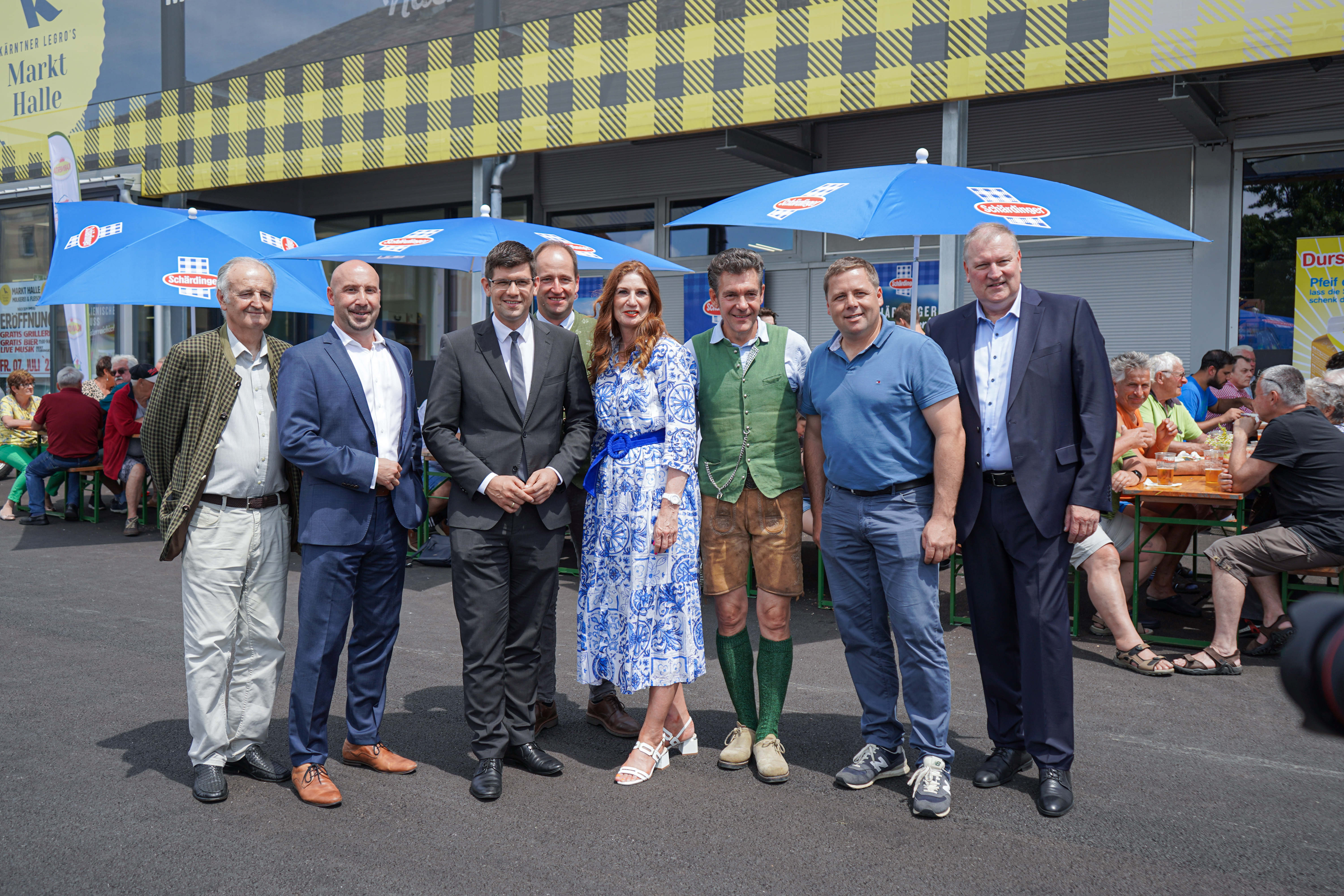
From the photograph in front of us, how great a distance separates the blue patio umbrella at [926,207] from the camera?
5.43m

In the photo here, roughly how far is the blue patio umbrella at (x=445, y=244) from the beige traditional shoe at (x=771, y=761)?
4.06m

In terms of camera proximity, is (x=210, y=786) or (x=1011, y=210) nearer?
(x=210, y=786)

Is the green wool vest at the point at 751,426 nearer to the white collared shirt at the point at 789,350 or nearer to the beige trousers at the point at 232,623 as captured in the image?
the white collared shirt at the point at 789,350

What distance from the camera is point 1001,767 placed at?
404 centimetres

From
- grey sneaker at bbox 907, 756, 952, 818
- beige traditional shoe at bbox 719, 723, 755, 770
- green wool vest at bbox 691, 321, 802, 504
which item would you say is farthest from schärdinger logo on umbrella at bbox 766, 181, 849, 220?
grey sneaker at bbox 907, 756, 952, 818

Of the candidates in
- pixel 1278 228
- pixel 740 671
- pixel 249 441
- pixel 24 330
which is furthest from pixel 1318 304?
pixel 24 330

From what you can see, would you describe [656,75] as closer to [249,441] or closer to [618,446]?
[618,446]

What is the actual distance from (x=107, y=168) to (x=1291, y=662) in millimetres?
17898

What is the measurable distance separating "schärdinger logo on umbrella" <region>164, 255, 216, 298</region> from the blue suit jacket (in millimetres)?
5472

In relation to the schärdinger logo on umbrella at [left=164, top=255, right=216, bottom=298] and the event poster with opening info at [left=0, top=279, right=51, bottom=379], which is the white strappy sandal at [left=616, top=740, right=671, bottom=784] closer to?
the schärdinger logo on umbrella at [left=164, top=255, right=216, bottom=298]

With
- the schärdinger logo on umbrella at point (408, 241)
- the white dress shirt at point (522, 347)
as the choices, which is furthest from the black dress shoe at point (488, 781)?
the schärdinger logo on umbrella at point (408, 241)

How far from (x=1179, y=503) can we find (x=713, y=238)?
8809 millimetres

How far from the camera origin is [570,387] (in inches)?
165

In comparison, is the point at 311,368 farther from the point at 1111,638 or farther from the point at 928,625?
the point at 1111,638
